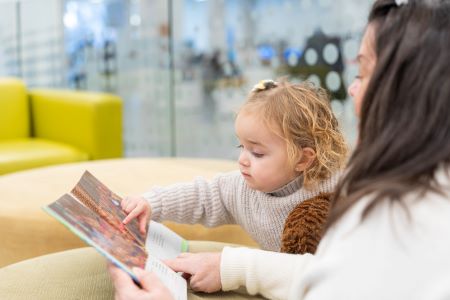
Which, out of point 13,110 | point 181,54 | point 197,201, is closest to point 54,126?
point 13,110

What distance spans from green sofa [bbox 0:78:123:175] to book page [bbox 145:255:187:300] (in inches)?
83.0

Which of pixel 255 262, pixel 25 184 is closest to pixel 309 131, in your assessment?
pixel 255 262

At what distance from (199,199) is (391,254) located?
0.77 m

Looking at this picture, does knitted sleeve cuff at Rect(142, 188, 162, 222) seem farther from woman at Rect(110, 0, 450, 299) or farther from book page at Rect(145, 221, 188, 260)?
woman at Rect(110, 0, 450, 299)

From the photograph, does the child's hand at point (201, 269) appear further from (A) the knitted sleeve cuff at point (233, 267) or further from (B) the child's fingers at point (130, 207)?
(B) the child's fingers at point (130, 207)

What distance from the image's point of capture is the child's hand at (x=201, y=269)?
1120 millimetres

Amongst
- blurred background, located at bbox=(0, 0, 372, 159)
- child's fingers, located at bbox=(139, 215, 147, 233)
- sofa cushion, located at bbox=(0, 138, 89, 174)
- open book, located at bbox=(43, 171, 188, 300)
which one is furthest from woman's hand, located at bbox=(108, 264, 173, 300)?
blurred background, located at bbox=(0, 0, 372, 159)

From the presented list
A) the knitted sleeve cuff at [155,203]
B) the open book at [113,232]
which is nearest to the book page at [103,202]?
the open book at [113,232]

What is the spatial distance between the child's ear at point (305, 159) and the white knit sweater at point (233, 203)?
0.03m

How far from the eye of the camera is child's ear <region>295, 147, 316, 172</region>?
130 cm

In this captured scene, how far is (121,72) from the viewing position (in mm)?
4508

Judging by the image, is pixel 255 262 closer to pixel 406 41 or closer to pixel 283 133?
pixel 283 133

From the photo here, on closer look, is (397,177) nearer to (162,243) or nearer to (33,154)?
(162,243)

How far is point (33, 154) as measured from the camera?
3.14 metres
